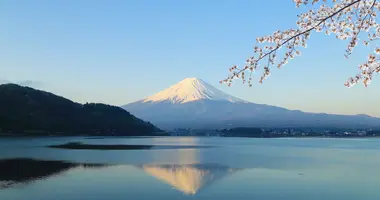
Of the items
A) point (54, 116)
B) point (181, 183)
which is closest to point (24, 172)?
point (181, 183)

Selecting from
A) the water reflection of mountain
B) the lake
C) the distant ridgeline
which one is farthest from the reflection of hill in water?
the distant ridgeline

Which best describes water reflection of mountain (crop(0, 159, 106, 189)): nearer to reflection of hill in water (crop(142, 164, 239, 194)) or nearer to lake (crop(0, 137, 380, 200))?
lake (crop(0, 137, 380, 200))

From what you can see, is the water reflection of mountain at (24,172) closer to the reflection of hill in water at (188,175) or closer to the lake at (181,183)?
the lake at (181,183)

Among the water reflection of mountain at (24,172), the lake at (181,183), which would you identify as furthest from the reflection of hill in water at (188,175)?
the water reflection of mountain at (24,172)

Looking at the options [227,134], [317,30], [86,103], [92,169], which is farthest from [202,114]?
[317,30]

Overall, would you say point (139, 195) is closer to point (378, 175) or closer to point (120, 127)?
point (378, 175)

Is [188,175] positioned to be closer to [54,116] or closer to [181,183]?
[181,183]
